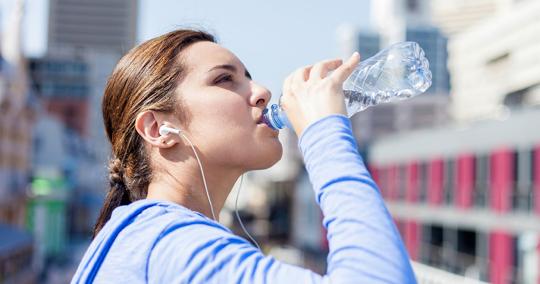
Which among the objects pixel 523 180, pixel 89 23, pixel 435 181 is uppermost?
pixel 523 180

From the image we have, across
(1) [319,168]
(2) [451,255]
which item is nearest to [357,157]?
(1) [319,168]

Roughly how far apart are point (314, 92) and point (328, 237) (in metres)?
0.27

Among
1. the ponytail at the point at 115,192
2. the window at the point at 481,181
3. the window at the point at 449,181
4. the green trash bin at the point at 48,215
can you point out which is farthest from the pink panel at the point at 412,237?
the ponytail at the point at 115,192

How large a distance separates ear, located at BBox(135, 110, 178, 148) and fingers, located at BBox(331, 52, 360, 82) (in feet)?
1.27

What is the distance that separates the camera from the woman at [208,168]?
4.21 feet

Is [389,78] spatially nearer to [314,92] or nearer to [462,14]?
[314,92]

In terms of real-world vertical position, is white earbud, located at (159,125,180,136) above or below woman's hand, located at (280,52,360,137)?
below

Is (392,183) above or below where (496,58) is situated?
above

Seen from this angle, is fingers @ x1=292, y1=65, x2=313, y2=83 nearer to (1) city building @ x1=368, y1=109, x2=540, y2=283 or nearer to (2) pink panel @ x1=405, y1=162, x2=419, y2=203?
(1) city building @ x1=368, y1=109, x2=540, y2=283

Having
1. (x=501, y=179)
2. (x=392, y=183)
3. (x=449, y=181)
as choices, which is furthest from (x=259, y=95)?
(x=392, y=183)

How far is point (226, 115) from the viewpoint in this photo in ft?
5.41

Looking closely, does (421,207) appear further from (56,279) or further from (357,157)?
(357,157)

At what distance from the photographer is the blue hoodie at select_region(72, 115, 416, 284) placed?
1.26m

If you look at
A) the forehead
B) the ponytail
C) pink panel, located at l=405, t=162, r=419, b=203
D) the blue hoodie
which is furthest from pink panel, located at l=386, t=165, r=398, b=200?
the blue hoodie
